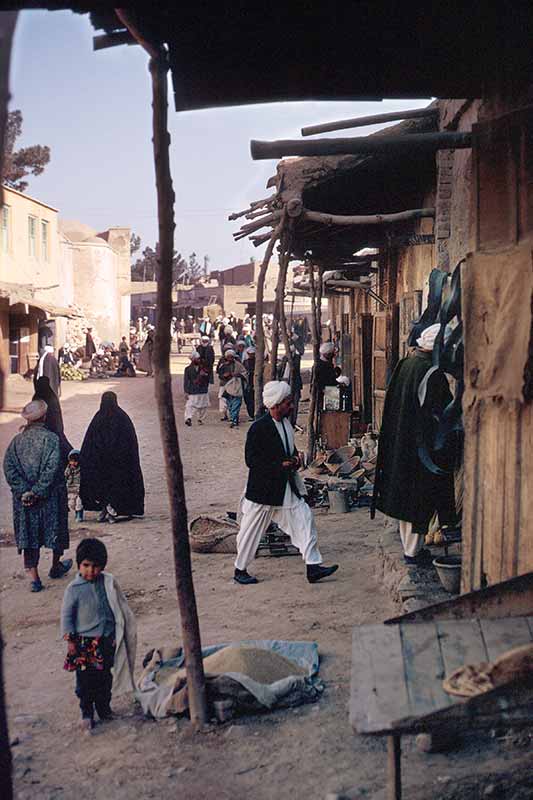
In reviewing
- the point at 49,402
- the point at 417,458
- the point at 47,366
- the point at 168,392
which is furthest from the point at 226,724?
the point at 47,366

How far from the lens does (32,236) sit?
3297 cm

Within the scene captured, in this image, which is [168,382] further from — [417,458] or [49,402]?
[49,402]

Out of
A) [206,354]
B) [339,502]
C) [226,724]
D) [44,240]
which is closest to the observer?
[226,724]

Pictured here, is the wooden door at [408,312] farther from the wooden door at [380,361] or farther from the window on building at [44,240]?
the window on building at [44,240]

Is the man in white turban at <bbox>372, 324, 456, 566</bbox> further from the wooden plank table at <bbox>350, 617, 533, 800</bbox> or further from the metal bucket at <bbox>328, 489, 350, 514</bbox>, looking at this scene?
→ the metal bucket at <bbox>328, 489, 350, 514</bbox>

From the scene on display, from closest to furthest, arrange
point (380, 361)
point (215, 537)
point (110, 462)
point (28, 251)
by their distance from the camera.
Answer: point (215, 537) → point (110, 462) → point (380, 361) → point (28, 251)

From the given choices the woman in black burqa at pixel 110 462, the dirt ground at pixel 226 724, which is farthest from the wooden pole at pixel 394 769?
the woman in black burqa at pixel 110 462

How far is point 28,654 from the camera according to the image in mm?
→ 6199

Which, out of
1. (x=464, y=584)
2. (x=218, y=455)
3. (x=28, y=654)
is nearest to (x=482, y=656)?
(x=464, y=584)

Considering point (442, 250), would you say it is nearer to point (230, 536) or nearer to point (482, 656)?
point (230, 536)

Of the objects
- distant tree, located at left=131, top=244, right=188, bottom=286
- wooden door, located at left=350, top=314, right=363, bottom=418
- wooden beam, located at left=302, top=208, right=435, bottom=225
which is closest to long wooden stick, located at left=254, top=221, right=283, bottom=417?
wooden beam, located at left=302, top=208, right=435, bottom=225

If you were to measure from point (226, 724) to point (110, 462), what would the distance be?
17.5 ft

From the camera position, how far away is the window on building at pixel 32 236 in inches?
1283

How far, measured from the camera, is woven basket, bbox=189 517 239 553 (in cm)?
864
